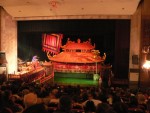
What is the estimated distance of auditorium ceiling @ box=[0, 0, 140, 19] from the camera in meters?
10.1

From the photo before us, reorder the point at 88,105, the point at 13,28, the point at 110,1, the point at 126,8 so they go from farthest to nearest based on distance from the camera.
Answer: the point at 13,28
the point at 126,8
the point at 110,1
the point at 88,105

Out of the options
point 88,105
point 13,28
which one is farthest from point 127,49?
point 88,105

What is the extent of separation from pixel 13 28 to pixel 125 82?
724cm

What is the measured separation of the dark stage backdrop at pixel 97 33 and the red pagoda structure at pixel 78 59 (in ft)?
1.98

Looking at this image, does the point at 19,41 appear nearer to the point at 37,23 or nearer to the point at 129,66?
the point at 37,23

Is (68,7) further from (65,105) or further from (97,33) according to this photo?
(65,105)

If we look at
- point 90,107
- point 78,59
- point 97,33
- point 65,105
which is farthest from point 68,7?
point 65,105

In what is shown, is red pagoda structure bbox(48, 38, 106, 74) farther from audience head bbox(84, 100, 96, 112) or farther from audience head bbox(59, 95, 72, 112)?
audience head bbox(59, 95, 72, 112)

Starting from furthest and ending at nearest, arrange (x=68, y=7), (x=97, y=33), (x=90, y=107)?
1. (x=97, y=33)
2. (x=68, y=7)
3. (x=90, y=107)

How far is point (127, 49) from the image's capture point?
1159cm

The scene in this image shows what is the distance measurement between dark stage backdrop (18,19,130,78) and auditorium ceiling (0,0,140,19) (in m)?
0.69

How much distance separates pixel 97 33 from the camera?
467 inches

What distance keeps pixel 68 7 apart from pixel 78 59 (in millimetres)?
3189

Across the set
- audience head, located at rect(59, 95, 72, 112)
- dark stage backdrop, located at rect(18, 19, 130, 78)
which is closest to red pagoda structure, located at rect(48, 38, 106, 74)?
dark stage backdrop, located at rect(18, 19, 130, 78)
